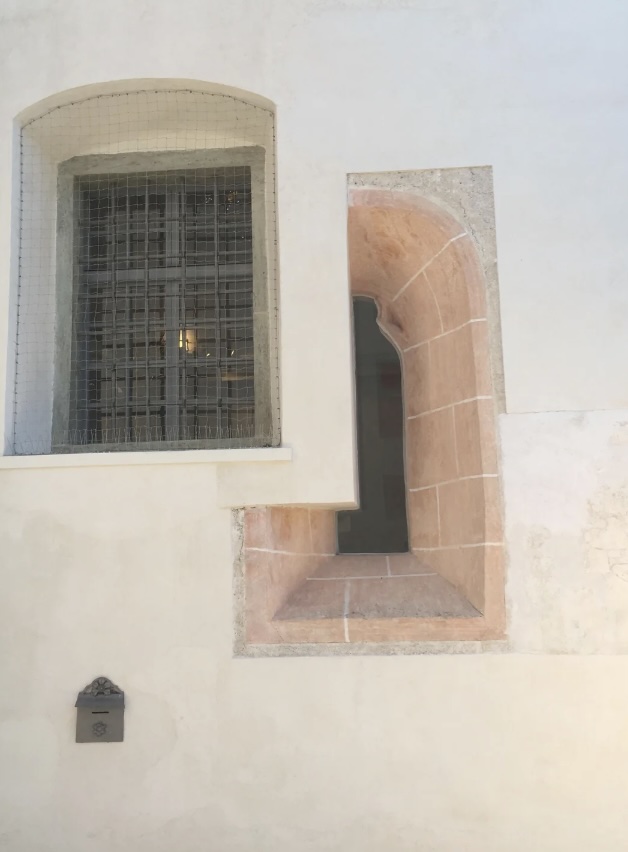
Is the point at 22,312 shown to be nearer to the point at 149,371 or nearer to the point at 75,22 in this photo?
the point at 149,371

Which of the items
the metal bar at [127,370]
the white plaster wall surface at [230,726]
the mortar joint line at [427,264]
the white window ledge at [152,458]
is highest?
the mortar joint line at [427,264]

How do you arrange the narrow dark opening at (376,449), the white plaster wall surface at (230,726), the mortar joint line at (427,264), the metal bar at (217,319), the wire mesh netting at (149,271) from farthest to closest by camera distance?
the narrow dark opening at (376,449)
the metal bar at (217,319)
the wire mesh netting at (149,271)
the mortar joint line at (427,264)
the white plaster wall surface at (230,726)

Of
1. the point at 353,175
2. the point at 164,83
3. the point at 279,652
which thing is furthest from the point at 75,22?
the point at 279,652

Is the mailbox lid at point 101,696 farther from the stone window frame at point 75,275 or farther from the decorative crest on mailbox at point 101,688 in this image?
the stone window frame at point 75,275

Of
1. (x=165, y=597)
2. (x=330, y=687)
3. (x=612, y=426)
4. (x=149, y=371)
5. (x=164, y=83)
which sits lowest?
(x=330, y=687)

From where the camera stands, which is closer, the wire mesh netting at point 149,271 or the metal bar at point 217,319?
the wire mesh netting at point 149,271

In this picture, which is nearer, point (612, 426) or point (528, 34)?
point (612, 426)

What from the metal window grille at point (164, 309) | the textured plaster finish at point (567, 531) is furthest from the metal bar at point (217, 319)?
the textured plaster finish at point (567, 531)

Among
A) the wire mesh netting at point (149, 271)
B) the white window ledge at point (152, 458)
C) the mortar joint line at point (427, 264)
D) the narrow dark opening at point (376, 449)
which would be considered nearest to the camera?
the white window ledge at point (152, 458)

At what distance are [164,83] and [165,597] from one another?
2.65 metres

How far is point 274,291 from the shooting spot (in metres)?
4.66

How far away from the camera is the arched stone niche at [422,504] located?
12.8ft

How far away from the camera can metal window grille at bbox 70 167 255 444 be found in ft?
15.9

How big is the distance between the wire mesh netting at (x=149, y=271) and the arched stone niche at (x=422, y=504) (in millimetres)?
682
